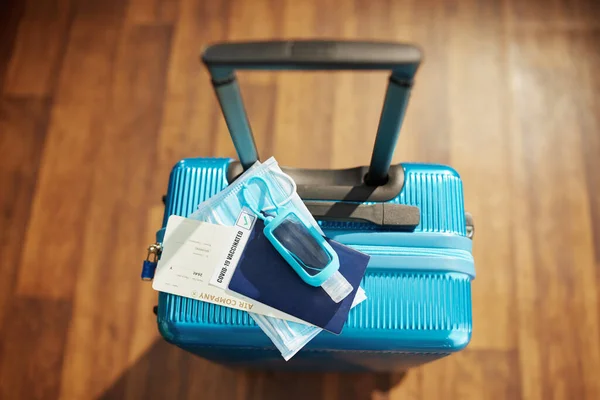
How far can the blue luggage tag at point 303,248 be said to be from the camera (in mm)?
576

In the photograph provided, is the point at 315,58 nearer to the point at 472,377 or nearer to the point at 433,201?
the point at 433,201

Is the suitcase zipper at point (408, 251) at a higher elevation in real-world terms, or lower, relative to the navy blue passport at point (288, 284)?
higher

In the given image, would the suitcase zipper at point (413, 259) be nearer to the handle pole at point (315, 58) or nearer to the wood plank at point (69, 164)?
the handle pole at point (315, 58)

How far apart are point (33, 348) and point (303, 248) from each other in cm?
76

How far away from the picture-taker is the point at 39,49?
1.21 m

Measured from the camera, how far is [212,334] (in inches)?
23.8

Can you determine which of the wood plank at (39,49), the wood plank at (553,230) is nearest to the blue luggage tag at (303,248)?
the wood plank at (553,230)

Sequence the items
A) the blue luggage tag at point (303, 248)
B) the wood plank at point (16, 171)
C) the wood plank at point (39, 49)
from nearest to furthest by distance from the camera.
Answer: the blue luggage tag at point (303, 248) → the wood plank at point (16, 171) → the wood plank at point (39, 49)

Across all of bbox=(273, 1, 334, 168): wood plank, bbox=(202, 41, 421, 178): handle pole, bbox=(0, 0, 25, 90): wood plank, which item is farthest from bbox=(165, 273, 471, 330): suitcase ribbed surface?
bbox=(0, 0, 25, 90): wood plank

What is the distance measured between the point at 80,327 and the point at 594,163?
1172 millimetres

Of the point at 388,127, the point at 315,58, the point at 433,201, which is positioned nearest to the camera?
the point at 315,58

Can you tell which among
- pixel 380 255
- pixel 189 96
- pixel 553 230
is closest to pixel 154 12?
pixel 189 96

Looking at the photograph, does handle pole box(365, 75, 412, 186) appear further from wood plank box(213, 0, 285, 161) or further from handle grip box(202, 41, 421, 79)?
wood plank box(213, 0, 285, 161)

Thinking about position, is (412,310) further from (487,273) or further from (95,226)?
(95,226)
